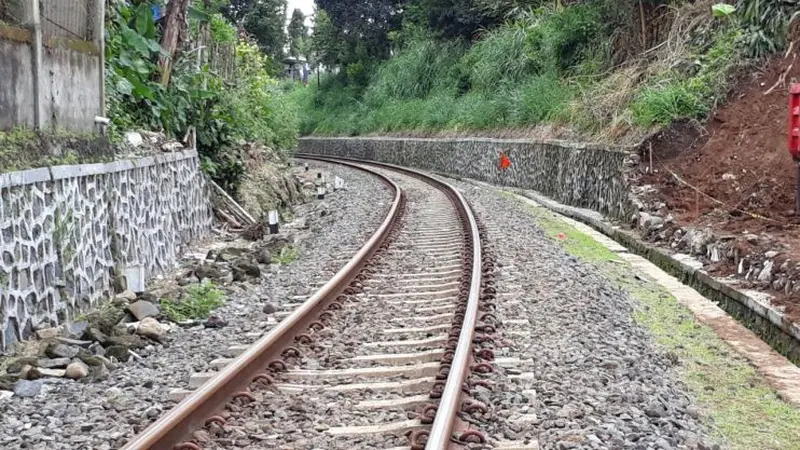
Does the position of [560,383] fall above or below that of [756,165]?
below

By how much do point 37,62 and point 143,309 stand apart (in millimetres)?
2425

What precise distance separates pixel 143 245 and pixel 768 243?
643 cm

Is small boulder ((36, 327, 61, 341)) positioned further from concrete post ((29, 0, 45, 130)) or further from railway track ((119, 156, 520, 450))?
concrete post ((29, 0, 45, 130))

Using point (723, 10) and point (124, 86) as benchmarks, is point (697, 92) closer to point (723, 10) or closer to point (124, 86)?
point (723, 10)

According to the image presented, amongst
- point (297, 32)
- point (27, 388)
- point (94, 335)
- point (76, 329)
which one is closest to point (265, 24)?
point (297, 32)

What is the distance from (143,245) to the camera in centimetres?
934

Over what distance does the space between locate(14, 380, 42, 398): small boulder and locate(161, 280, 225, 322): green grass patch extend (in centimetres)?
197

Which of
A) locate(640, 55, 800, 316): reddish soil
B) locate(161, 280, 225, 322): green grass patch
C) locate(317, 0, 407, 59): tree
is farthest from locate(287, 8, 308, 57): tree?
locate(161, 280, 225, 322): green grass patch

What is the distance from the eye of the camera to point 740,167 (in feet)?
37.3

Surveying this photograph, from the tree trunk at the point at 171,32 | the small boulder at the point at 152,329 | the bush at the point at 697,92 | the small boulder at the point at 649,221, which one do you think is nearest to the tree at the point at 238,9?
the tree trunk at the point at 171,32

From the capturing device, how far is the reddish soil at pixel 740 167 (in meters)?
9.65

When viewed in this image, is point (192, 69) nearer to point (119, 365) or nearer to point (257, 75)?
point (257, 75)

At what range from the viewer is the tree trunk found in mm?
13039

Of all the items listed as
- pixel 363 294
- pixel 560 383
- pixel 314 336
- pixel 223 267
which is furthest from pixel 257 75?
pixel 560 383
